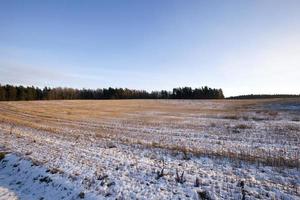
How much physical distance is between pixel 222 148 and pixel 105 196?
7749 mm

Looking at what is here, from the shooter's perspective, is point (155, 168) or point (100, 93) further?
point (100, 93)

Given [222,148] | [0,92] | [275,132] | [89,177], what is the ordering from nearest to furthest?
[89,177], [222,148], [275,132], [0,92]

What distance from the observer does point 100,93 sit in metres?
120

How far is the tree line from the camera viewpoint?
340 ft

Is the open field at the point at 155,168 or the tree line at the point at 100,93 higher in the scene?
the tree line at the point at 100,93

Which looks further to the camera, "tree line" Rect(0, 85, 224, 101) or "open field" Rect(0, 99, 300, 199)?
"tree line" Rect(0, 85, 224, 101)

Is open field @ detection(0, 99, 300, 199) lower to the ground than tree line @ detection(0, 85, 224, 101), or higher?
lower

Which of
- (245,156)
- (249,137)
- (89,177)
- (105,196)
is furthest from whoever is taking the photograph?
(249,137)

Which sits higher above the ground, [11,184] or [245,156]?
[245,156]

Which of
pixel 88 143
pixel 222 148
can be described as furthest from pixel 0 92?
pixel 222 148

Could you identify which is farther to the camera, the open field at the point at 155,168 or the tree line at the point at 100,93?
the tree line at the point at 100,93

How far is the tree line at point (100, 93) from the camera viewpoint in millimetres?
103669

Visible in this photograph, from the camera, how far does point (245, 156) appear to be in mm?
12039

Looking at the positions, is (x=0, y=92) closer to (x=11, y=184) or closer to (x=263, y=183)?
(x=11, y=184)
